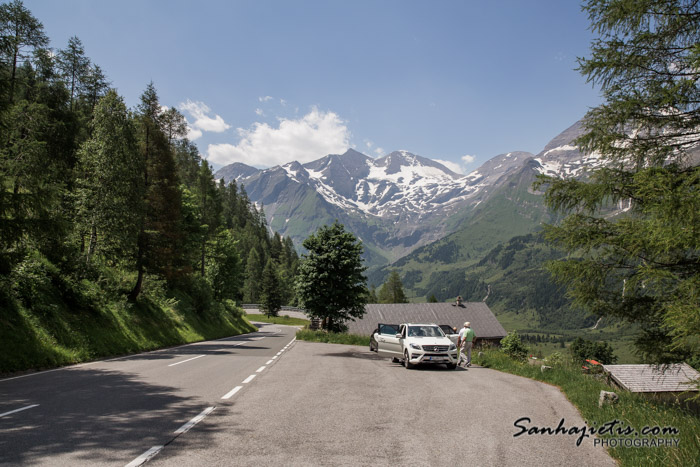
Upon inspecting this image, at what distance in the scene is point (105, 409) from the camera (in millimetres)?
7402

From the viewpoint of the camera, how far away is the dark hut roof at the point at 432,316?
68.1m

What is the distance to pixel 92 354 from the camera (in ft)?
52.6

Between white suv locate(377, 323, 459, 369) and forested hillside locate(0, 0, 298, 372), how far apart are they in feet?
40.2

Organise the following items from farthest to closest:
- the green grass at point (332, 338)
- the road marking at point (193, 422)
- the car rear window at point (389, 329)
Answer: the green grass at point (332, 338) < the car rear window at point (389, 329) < the road marking at point (193, 422)

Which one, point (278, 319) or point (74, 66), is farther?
point (278, 319)

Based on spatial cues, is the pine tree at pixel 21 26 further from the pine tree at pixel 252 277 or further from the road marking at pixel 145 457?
the pine tree at pixel 252 277

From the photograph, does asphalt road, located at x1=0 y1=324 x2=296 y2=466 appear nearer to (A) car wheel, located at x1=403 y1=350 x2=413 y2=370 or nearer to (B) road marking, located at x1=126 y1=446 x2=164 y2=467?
(B) road marking, located at x1=126 y1=446 x2=164 y2=467

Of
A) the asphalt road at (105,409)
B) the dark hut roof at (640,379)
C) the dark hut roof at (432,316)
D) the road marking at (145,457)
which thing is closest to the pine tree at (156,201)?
the asphalt road at (105,409)

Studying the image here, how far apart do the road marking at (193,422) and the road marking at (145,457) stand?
2.58 ft

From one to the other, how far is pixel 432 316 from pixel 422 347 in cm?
5698

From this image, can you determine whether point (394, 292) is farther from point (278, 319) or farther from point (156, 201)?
point (156, 201)

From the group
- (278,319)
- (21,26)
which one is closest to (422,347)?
(21,26)

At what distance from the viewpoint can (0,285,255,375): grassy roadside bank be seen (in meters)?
13.2

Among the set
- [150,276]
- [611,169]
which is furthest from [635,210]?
[150,276]
